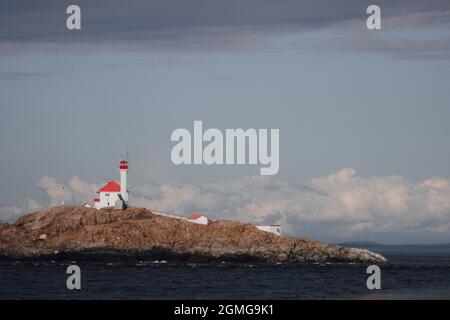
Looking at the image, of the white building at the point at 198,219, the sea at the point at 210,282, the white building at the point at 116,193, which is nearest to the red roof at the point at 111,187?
the white building at the point at 116,193

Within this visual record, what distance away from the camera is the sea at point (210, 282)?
7925 cm

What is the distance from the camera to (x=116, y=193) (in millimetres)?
156250

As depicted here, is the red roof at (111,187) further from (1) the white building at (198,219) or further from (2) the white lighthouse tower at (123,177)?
(1) the white building at (198,219)

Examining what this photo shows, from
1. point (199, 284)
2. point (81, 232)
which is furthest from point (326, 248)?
point (199, 284)

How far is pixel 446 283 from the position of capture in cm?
9950

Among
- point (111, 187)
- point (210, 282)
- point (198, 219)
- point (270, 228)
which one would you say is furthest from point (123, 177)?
point (210, 282)

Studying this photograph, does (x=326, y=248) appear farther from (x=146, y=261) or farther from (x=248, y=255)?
(x=146, y=261)

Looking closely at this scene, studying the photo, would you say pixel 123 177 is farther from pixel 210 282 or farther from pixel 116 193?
pixel 210 282

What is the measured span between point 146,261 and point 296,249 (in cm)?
2497

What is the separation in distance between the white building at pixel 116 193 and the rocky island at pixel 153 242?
7.05 metres

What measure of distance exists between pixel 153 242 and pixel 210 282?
157 feet

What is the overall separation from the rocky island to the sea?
7570 mm

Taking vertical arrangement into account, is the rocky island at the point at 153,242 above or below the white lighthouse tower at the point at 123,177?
below

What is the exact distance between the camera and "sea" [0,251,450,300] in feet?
260
